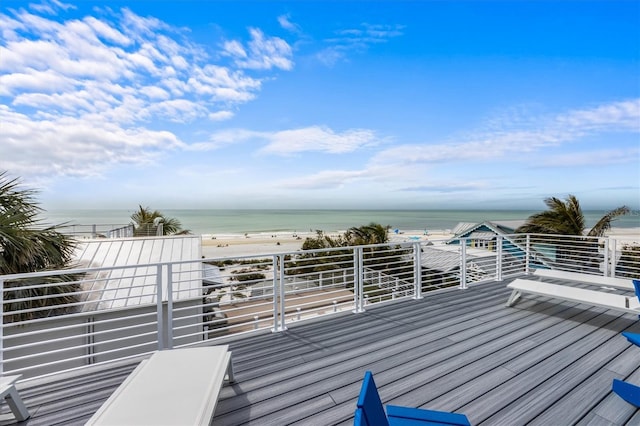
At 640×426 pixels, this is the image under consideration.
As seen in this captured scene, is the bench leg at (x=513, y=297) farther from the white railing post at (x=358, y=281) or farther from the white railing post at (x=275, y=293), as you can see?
the white railing post at (x=275, y=293)

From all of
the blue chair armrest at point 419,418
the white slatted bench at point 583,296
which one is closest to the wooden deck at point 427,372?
the white slatted bench at point 583,296

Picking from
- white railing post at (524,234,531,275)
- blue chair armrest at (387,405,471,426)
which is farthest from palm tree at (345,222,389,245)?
blue chair armrest at (387,405,471,426)

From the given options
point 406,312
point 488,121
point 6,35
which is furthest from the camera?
point 488,121

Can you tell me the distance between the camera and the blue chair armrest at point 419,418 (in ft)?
5.22

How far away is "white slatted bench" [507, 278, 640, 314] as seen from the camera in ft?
11.9

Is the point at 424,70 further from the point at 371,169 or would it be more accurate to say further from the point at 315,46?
the point at 371,169

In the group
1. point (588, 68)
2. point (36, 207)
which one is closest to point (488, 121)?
point (588, 68)

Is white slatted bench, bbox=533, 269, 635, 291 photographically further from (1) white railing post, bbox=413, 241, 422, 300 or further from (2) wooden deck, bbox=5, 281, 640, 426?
(1) white railing post, bbox=413, 241, 422, 300

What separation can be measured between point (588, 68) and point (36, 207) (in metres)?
14.9

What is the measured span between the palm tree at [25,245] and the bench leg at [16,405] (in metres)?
2.03

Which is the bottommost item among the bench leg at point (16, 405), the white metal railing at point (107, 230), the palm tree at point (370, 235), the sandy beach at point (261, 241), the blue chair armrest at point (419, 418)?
the sandy beach at point (261, 241)

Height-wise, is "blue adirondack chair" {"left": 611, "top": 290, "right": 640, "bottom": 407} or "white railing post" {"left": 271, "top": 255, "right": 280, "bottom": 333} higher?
"white railing post" {"left": 271, "top": 255, "right": 280, "bottom": 333}

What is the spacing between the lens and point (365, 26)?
31.4 feet

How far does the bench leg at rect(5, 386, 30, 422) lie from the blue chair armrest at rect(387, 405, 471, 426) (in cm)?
243
